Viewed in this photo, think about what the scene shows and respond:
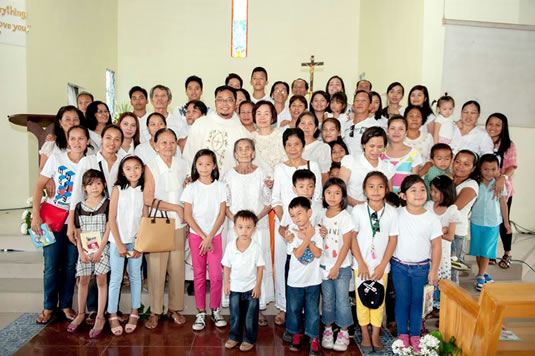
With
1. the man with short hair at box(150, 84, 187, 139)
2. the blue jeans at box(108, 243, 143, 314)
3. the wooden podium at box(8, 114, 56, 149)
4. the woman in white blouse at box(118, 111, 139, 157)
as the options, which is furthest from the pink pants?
the wooden podium at box(8, 114, 56, 149)

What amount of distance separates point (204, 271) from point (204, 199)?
0.59 m

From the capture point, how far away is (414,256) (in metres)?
2.93

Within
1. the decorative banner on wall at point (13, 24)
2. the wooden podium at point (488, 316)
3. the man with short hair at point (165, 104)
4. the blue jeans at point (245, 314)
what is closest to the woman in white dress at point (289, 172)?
the blue jeans at point (245, 314)

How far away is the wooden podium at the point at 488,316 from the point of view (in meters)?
1.21

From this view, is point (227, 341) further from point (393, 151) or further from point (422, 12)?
point (422, 12)

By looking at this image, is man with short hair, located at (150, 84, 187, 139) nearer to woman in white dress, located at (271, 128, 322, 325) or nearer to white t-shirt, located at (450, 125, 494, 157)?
woman in white dress, located at (271, 128, 322, 325)

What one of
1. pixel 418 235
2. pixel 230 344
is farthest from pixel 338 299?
pixel 230 344

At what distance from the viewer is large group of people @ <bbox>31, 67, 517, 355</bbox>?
295cm

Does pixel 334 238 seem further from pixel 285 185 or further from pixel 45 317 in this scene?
pixel 45 317

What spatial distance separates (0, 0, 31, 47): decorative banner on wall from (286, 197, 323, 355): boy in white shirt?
19.9 feet

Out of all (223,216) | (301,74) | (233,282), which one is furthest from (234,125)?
(301,74)

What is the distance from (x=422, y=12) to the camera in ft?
19.5

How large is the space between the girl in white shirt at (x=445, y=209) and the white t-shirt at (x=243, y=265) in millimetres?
1408

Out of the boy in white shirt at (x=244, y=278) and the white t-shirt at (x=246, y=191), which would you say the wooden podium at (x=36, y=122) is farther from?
the boy in white shirt at (x=244, y=278)
